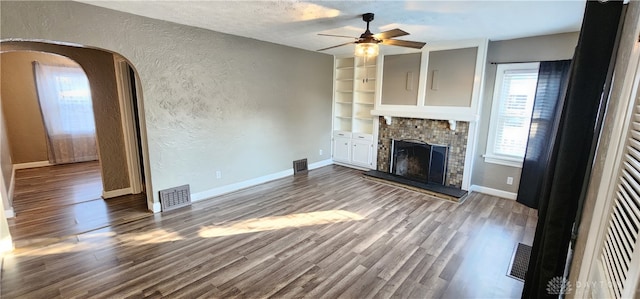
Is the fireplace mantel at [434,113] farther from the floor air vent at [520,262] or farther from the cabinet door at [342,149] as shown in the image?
the floor air vent at [520,262]

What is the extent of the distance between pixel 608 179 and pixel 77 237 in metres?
4.54

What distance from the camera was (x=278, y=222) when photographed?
362 cm

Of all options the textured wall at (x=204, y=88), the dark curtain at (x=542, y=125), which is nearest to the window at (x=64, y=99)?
the textured wall at (x=204, y=88)

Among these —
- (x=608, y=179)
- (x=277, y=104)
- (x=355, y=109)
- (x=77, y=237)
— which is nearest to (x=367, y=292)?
(x=608, y=179)

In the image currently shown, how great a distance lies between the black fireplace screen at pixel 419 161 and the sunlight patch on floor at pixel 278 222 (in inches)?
80.7

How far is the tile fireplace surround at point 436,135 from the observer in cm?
482

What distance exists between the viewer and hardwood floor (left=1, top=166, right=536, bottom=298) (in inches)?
94.0

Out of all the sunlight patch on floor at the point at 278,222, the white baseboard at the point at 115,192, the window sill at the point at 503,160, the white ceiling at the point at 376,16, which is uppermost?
the white ceiling at the point at 376,16

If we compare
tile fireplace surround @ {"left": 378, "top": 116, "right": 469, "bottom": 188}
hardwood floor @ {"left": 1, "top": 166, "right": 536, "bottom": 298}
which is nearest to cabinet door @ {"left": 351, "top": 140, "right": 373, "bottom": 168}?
tile fireplace surround @ {"left": 378, "top": 116, "right": 469, "bottom": 188}

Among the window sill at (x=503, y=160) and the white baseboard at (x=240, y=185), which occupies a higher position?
the window sill at (x=503, y=160)

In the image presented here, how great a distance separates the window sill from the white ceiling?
1.85m

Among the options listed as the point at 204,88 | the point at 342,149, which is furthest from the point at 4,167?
the point at 342,149

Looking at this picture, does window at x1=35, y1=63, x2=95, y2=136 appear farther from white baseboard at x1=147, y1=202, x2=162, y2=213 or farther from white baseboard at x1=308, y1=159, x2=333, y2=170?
white baseboard at x1=308, y1=159, x2=333, y2=170

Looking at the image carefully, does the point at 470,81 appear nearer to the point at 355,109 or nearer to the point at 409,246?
the point at 355,109
